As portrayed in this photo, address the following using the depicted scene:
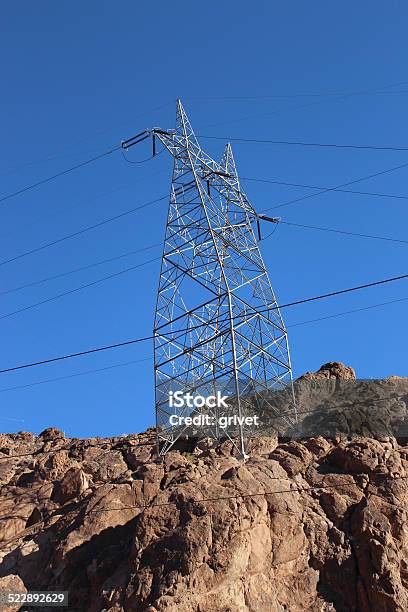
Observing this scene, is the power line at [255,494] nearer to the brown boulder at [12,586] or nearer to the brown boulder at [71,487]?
the brown boulder at [12,586]

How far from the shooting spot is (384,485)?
2191 cm

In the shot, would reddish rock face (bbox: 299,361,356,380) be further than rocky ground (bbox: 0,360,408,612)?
Yes

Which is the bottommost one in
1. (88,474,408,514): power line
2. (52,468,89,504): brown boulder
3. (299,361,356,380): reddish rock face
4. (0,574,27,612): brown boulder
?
(0,574,27,612): brown boulder

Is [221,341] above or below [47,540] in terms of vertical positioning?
above

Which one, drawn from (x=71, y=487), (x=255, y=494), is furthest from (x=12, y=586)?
(x=71, y=487)

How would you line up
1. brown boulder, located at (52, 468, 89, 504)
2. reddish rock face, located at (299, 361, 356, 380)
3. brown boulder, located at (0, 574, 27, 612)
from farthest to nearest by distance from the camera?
reddish rock face, located at (299, 361, 356, 380)
brown boulder, located at (52, 468, 89, 504)
brown boulder, located at (0, 574, 27, 612)

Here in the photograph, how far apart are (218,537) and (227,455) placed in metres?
9.01

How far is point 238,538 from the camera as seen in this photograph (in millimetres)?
18750

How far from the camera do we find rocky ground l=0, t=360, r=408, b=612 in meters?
18.1

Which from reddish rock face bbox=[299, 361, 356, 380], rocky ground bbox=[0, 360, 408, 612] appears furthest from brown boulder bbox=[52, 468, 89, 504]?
reddish rock face bbox=[299, 361, 356, 380]

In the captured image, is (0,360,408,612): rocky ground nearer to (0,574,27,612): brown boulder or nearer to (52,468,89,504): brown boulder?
(0,574,27,612): brown boulder

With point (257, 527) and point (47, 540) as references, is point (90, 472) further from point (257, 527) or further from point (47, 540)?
point (257, 527)

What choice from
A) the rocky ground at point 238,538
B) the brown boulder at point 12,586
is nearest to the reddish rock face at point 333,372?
the rocky ground at point 238,538

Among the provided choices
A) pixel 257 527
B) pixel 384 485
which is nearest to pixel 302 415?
pixel 384 485
